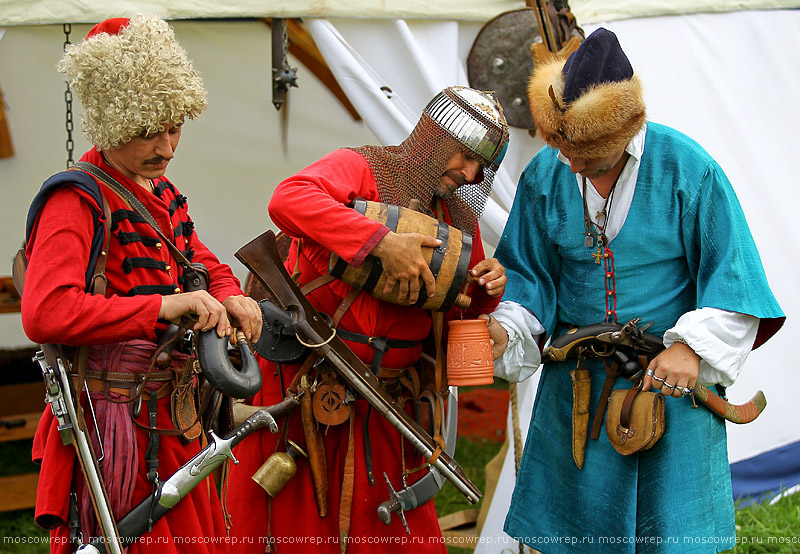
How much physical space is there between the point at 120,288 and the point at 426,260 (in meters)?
0.89

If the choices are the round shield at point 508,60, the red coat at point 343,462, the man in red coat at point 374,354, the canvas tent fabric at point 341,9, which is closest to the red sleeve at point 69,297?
the man in red coat at point 374,354

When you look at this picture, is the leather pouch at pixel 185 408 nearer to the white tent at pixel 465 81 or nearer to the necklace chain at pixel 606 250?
the necklace chain at pixel 606 250

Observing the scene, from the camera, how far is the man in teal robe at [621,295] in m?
2.40

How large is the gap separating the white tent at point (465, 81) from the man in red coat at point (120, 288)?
151 centimetres

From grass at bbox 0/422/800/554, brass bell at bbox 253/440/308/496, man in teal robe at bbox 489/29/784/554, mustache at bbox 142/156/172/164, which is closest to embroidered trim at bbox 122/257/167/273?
mustache at bbox 142/156/172/164

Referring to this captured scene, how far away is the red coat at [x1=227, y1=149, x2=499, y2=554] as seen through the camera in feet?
8.81

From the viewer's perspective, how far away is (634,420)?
254 cm

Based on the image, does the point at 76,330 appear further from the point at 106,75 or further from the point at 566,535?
the point at 566,535

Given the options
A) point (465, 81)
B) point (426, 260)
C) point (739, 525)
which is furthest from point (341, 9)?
point (739, 525)

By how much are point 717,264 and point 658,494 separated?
29.7 inches

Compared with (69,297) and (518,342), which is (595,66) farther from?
(69,297)

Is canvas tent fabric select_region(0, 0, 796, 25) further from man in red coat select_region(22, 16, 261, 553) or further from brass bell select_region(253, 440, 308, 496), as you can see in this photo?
brass bell select_region(253, 440, 308, 496)

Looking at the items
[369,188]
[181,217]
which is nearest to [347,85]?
[369,188]

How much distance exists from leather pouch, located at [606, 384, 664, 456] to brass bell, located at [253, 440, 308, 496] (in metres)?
1.06
